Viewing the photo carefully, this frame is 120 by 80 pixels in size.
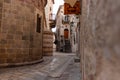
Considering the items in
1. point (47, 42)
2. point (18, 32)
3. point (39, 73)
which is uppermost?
point (18, 32)

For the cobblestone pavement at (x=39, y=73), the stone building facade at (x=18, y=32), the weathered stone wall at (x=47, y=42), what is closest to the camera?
the cobblestone pavement at (x=39, y=73)

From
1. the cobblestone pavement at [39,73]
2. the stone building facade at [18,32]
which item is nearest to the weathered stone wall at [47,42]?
the stone building facade at [18,32]

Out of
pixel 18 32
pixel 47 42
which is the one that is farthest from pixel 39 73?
pixel 47 42

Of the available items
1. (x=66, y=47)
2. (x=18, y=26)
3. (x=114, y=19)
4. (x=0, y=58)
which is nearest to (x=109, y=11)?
(x=114, y=19)

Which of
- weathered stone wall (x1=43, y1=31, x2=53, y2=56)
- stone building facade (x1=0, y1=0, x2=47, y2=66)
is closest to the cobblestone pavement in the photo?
stone building facade (x1=0, y1=0, x2=47, y2=66)

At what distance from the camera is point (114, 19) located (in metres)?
0.71

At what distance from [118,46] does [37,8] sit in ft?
40.2

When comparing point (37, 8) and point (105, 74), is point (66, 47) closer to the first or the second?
point (37, 8)

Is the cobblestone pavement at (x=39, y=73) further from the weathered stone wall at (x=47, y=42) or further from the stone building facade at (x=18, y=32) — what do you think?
the weathered stone wall at (x=47, y=42)

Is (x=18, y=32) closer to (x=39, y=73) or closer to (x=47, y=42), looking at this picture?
(x=39, y=73)

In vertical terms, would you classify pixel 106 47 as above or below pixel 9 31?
below

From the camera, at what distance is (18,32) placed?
413 inches

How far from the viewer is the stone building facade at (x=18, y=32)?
32.1 ft

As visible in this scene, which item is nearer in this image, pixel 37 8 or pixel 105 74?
pixel 105 74
